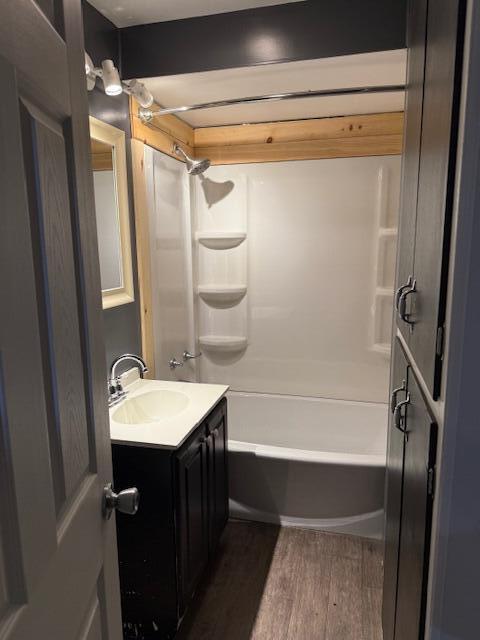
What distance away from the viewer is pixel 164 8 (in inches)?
75.6

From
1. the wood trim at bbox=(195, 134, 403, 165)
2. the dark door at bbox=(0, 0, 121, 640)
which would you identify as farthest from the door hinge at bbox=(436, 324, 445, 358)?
the wood trim at bbox=(195, 134, 403, 165)

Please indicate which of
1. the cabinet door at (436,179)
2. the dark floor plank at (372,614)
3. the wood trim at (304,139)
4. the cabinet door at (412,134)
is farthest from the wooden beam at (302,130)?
the dark floor plank at (372,614)

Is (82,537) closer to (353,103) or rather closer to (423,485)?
(423,485)

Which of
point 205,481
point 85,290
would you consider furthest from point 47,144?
point 205,481

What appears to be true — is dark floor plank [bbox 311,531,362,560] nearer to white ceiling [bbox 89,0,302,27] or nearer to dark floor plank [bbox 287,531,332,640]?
dark floor plank [bbox 287,531,332,640]

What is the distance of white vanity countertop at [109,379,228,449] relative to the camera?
1579mm

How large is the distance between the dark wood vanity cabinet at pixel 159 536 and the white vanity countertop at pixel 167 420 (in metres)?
0.03

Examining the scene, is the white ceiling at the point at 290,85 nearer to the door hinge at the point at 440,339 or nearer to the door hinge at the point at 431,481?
the door hinge at the point at 440,339

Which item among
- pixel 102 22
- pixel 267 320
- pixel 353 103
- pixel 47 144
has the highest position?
pixel 102 22

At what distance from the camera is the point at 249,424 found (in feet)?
10.7

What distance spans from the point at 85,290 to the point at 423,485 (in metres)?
0.77

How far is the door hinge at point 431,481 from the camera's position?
2.66 feet

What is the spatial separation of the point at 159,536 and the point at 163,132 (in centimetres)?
216

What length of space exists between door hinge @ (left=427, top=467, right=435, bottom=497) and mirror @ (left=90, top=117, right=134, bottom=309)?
1.57m
